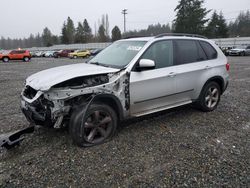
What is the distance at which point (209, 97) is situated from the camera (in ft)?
16.3

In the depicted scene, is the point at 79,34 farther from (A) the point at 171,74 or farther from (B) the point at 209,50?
(A) the point at 171,74

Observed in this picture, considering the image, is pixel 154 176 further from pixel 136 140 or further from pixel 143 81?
pixel 143 81

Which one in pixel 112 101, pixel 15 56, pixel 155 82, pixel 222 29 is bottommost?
pixel 112 101

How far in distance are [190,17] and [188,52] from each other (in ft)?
160

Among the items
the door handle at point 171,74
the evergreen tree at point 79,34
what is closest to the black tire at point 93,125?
the door handle at point 171,74

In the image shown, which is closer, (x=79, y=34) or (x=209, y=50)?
(x=209, y=50)

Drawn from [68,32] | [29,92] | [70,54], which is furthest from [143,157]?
[68,32]

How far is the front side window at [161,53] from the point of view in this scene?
3895 mm

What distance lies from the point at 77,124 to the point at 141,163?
1115 mm

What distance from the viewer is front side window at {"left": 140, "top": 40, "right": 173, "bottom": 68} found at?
12.8 ft

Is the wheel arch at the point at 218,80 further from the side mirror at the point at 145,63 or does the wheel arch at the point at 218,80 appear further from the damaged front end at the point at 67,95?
the damaged front end at the point at 67,95

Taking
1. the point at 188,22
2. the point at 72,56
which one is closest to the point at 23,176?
the point at 72,56

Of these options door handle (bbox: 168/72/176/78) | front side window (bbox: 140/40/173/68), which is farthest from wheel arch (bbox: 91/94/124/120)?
door handle (bbox: 168/72/176/78)

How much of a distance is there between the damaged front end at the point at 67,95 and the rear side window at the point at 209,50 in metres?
2.39
